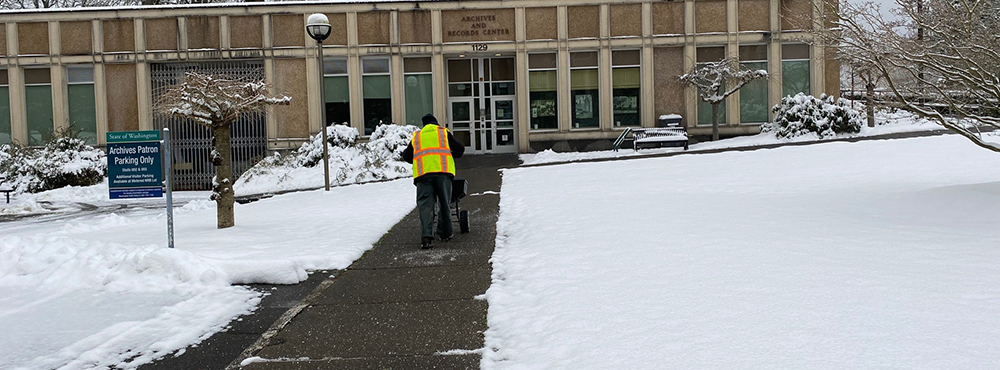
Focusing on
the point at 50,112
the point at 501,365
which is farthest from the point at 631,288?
the point at 50,112

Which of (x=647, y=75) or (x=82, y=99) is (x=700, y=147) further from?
(x=82, y=99)

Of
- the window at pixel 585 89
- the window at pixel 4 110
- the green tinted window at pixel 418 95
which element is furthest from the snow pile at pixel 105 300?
the window at pixel 4 110

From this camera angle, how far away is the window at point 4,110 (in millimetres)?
27250

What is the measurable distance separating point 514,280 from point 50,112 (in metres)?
24.8

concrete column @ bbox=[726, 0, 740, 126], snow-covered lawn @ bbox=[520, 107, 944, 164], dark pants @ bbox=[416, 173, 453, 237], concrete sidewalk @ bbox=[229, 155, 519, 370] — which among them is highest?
concrete column @ bbox=[726, 0, 740, 126]

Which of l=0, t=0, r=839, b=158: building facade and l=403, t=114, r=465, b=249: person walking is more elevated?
l=0, t=0, r=839, b=158: building facade

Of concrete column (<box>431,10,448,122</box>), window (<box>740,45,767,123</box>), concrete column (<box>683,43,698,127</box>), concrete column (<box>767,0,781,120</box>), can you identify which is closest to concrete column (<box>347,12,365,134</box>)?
concrete column (<box>431,10,448,122</box>)

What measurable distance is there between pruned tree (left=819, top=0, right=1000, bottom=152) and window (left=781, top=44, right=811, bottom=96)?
53.2 feet

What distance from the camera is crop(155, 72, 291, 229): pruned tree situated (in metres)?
11.4

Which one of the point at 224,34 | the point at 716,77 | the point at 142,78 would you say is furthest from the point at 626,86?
the point at 142,78

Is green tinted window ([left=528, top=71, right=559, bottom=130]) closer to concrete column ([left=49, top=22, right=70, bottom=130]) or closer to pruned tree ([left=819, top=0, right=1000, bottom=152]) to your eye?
concrete column ([left=49, top=22, right=70, bottom=130])

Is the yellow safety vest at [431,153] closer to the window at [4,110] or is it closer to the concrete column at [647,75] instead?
the concrete column at [647,75]

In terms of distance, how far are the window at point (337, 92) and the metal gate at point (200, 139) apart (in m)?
2.04

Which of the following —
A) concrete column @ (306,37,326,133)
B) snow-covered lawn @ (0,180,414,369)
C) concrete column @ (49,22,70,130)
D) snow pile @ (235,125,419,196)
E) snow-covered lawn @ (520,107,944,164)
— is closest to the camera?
snow-covered lawn @ (0,180,414,369)
